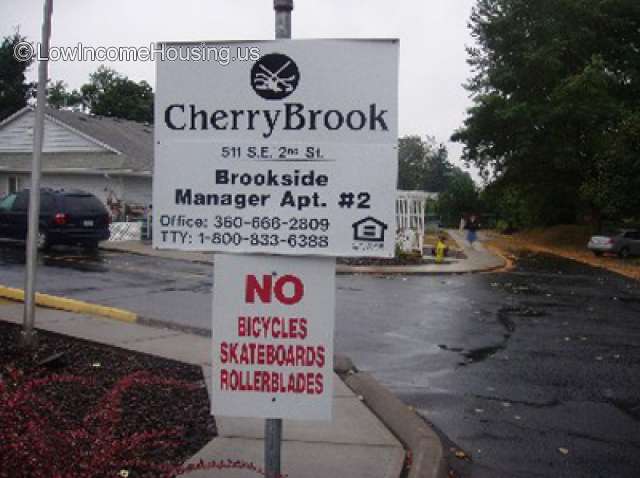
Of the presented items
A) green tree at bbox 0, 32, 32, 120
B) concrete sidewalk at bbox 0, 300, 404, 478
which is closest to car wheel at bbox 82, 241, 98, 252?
concrete sidewalk at bbox 0, 300, 404, 478

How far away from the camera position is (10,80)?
5138cm

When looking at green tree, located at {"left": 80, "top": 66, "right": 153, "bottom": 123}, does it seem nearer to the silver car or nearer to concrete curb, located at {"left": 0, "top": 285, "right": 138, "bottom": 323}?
the silver car

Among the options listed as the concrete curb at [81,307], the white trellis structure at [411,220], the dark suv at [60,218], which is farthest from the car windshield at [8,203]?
the white trellis structure at [411,220]

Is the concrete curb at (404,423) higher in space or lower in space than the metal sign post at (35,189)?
lower

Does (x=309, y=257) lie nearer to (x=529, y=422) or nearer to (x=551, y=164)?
(x=529, y=422)

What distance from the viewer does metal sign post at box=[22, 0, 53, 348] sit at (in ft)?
21.9

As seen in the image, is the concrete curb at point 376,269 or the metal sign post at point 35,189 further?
the concrete curb at point 376,269

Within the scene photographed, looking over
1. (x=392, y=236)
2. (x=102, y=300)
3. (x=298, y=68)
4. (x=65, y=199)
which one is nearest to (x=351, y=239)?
(x=392, y=236)

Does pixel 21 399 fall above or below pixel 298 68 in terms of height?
below

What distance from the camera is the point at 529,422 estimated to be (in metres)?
5.98

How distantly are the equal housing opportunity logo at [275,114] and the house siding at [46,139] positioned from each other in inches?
1182

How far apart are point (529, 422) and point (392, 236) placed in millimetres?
3663

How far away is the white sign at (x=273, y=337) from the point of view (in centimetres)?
314

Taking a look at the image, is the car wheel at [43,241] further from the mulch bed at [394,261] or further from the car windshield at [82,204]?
the mulch bed at [394,261]
